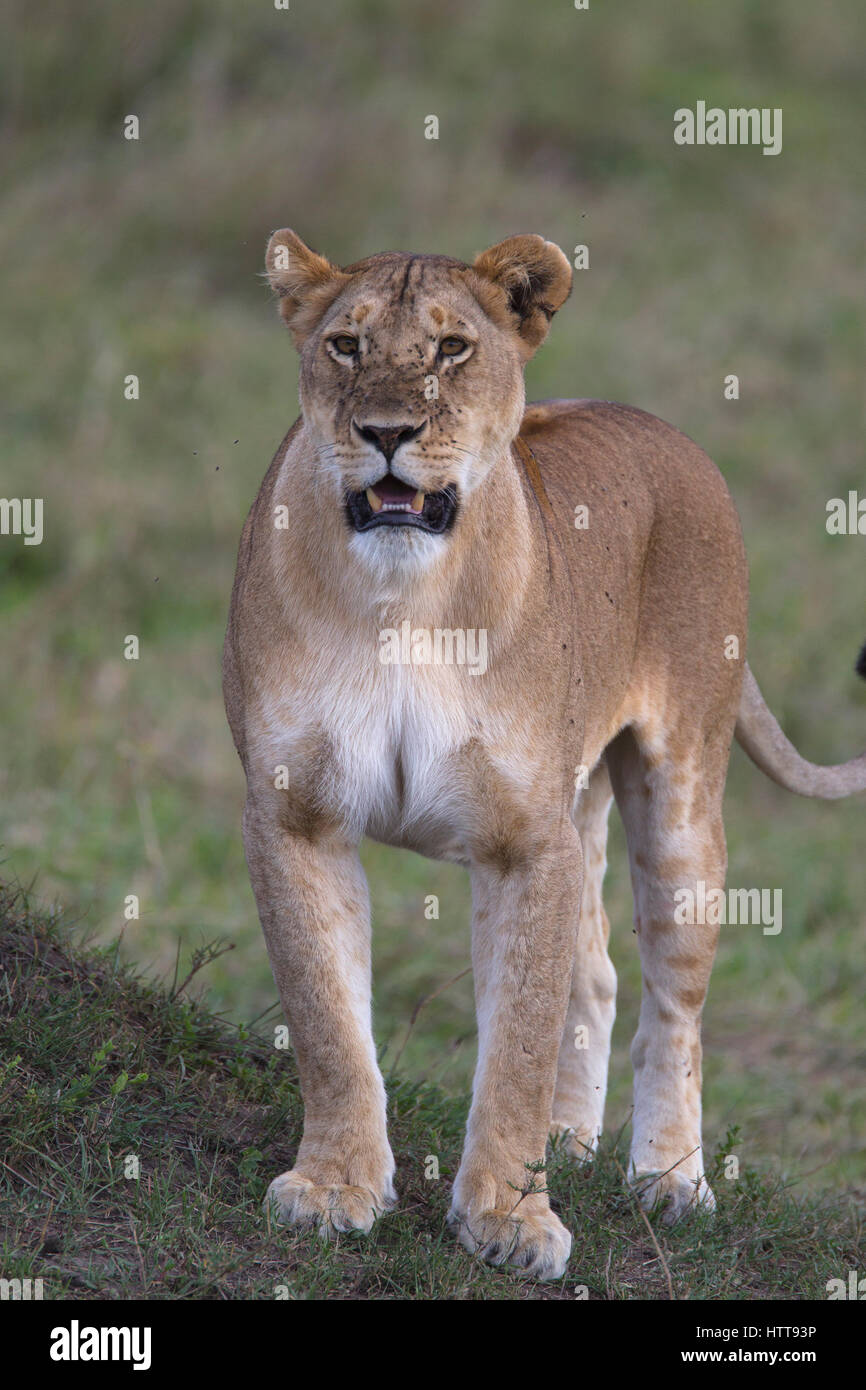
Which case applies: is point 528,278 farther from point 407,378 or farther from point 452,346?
point 407,378

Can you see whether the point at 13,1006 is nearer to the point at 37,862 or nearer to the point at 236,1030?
the point at 236,1030

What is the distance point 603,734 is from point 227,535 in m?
4.76

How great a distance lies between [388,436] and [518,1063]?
1.06 metres

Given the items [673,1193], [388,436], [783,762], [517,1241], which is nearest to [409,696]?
[388,436]

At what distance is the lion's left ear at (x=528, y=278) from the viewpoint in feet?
10.6

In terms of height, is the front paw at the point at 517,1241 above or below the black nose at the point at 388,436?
below

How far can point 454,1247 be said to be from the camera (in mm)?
3193

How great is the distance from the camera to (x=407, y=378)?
2.98 metres

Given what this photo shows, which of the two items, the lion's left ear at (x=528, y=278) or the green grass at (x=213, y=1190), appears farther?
the lion's left ear at (x=528, y=278)

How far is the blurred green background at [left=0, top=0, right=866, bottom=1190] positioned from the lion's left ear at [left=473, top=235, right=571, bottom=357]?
5.97 ft

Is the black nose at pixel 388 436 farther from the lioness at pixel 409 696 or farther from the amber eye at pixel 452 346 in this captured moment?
the amber eye at pixel 452 346

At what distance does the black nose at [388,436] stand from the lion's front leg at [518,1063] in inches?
28.5

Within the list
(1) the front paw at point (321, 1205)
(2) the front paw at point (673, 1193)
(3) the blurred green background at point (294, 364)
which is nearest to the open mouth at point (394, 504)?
(1) the front paw at point (321, 1205)

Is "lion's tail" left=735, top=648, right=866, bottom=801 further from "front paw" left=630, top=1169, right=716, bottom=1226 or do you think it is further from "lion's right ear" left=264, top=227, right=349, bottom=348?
"lion's right ear" left=264, top=227, right=349, bottom=348
